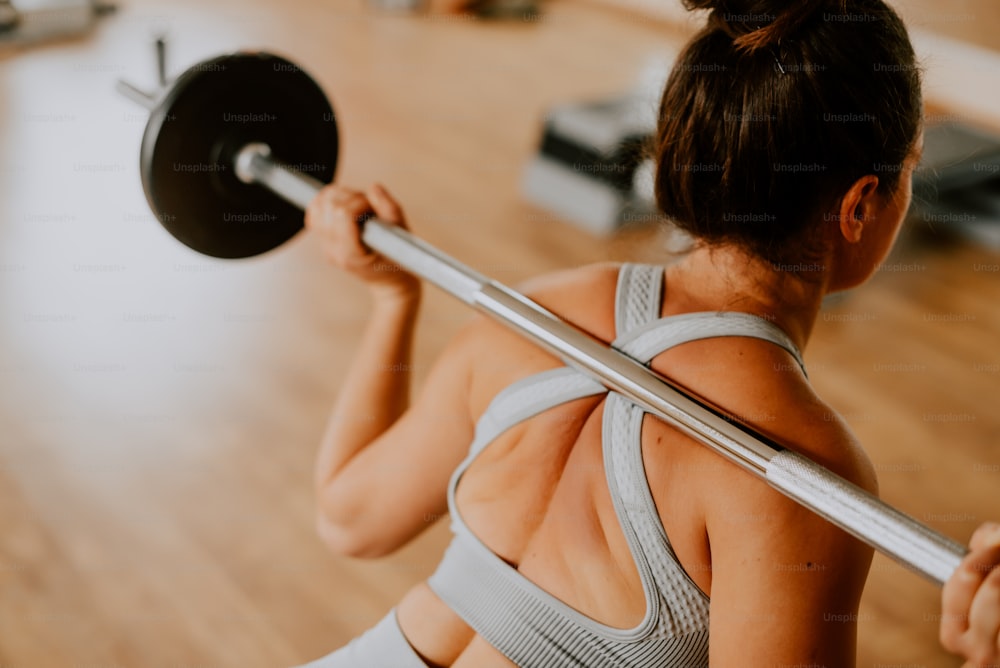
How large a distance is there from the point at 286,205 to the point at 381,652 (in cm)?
61

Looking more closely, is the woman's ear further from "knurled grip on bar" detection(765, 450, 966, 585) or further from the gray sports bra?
"knurled grip on bar" detection(765, 450, 966, 585)

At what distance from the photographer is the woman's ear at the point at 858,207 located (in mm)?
812

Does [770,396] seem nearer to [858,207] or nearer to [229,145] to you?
[858,207]

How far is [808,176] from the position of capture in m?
0.79

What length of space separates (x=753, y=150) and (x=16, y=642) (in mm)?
1562

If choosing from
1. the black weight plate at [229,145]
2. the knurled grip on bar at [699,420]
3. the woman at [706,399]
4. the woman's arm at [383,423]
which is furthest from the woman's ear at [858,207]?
the black weight plate at [229,145]

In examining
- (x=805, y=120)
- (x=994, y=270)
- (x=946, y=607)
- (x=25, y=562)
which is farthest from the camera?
(x=994, y=270)

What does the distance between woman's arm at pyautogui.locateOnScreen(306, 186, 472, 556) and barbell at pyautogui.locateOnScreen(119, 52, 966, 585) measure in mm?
36

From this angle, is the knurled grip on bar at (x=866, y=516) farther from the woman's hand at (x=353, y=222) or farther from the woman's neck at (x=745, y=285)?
the woman's hand at (x=353, y=222)

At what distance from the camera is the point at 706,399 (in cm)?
78

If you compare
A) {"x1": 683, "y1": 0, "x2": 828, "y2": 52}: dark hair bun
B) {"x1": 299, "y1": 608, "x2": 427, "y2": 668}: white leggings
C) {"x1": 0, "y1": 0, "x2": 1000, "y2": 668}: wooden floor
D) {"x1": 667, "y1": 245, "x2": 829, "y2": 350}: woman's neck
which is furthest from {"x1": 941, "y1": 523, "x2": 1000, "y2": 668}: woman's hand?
{"x1": 0, "y1": 0, "x2": 1000, "y2": 668}: wooden floor

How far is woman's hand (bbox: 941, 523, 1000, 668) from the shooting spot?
0.60 metres

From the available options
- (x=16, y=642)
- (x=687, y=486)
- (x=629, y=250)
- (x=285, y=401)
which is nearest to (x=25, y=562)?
(x=16, y=642)

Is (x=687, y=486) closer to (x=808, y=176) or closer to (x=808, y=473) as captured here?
(x=808, y=473)
